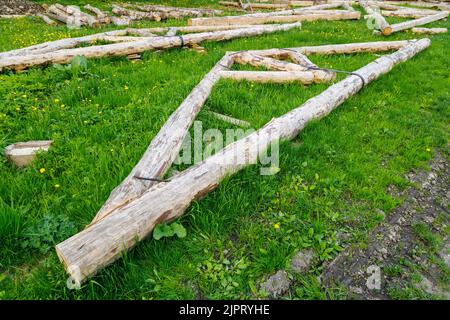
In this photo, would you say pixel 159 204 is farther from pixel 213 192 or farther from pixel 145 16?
pixel 145 16

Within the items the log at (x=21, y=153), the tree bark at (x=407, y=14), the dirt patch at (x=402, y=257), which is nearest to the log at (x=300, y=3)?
the tree bark at (x=407, y=14)

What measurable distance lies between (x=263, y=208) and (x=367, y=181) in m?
1.48

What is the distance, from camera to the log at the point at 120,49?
6492 mm

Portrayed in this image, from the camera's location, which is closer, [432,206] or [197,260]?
[197,260]

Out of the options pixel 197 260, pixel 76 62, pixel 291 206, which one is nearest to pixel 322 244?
pixel 291 206

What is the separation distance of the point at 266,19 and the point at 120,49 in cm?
702

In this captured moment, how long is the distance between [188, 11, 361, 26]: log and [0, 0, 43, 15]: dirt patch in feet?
26.5

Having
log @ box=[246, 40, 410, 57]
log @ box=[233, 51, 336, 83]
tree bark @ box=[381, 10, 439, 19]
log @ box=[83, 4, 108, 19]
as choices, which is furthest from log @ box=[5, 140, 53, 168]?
tree bark @ box=[381, 10, 439, 19]

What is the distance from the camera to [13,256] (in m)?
2.92

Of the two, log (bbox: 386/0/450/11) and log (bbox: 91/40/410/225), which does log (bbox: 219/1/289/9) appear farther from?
log (bbox: 91/40/410/225)

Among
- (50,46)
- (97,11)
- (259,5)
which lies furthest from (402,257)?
(259,5)

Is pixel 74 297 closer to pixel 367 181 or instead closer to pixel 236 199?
pixel 236 199

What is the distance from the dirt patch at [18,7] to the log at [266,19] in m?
8.07

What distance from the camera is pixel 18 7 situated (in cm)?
1441
